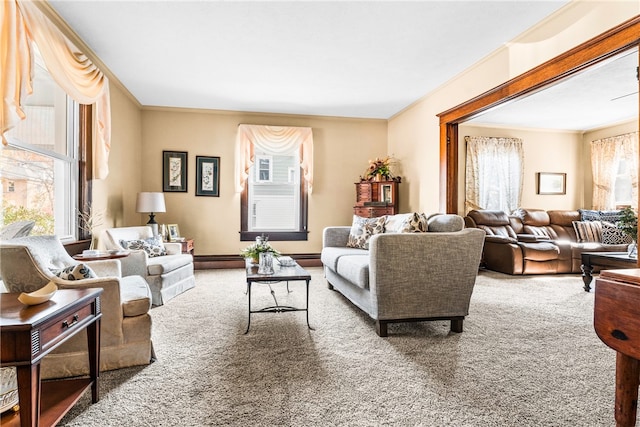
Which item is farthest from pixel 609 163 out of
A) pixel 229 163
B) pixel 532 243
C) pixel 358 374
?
pixel 358 374


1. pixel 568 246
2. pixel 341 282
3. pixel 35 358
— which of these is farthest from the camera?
pixel 568 246

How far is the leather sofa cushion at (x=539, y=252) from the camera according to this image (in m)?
5.29

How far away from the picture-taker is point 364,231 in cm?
414

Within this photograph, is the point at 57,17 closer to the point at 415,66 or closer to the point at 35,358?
the point at 35,358

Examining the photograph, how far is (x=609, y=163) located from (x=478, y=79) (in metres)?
4.54

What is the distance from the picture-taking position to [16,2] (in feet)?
7.23

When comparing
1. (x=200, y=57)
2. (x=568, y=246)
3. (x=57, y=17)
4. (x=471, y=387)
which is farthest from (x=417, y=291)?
(x=568, y=246)

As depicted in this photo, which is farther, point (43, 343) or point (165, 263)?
point (165, 263)

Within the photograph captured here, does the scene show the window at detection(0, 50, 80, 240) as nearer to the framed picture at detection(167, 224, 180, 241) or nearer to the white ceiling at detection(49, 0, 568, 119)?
the white ceiling at detection(49, 0, 568, 119)

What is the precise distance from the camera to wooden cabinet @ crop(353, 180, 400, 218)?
562 cm

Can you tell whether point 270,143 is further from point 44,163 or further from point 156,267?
point 44,163

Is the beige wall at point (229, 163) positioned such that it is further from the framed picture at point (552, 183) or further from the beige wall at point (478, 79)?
the framed picture at point (552, 183)

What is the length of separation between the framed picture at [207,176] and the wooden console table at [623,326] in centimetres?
536

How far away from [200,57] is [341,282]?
2.86 m
